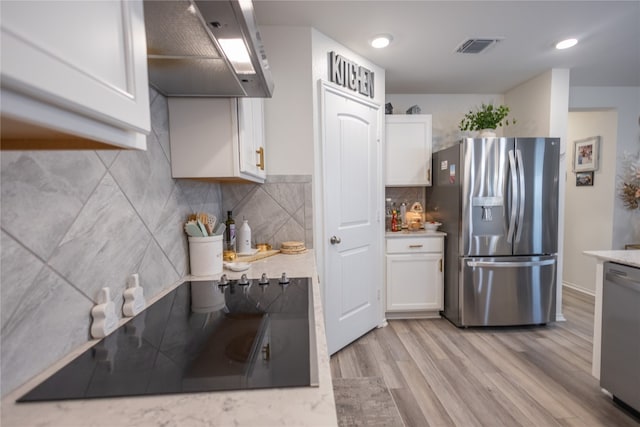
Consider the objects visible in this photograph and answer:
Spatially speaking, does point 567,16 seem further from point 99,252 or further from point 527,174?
point 99,252

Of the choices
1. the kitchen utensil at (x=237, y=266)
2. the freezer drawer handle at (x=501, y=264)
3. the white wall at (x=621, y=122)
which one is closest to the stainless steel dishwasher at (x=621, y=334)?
the freezer drawer handle at (x=501, y=264)

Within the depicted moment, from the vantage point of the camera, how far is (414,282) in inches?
114

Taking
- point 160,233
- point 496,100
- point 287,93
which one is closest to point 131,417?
point 160,233

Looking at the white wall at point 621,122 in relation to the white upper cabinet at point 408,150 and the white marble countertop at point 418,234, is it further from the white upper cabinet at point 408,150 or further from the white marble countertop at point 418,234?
the white marble countertop at point 418,234

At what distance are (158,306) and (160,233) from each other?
315 mm

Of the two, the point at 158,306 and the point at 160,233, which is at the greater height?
the point at 160,233

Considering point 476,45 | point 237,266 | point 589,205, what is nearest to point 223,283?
point 237,266

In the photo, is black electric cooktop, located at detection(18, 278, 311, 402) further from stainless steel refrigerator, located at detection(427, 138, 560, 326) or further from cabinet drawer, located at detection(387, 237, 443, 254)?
stainless steel refrigerator, located at detection(427, 138, 560, 326)

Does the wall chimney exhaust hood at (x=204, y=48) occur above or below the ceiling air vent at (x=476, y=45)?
below

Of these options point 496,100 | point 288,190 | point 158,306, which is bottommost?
point 158,306

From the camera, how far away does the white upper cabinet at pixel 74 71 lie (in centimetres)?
31

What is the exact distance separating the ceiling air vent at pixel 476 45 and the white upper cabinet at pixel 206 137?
1946 millimetres

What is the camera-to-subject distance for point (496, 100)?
3.46 meters

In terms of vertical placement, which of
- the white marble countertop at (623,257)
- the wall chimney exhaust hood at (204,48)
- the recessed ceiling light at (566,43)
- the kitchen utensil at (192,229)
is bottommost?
the white marble countertop at (623,257)
